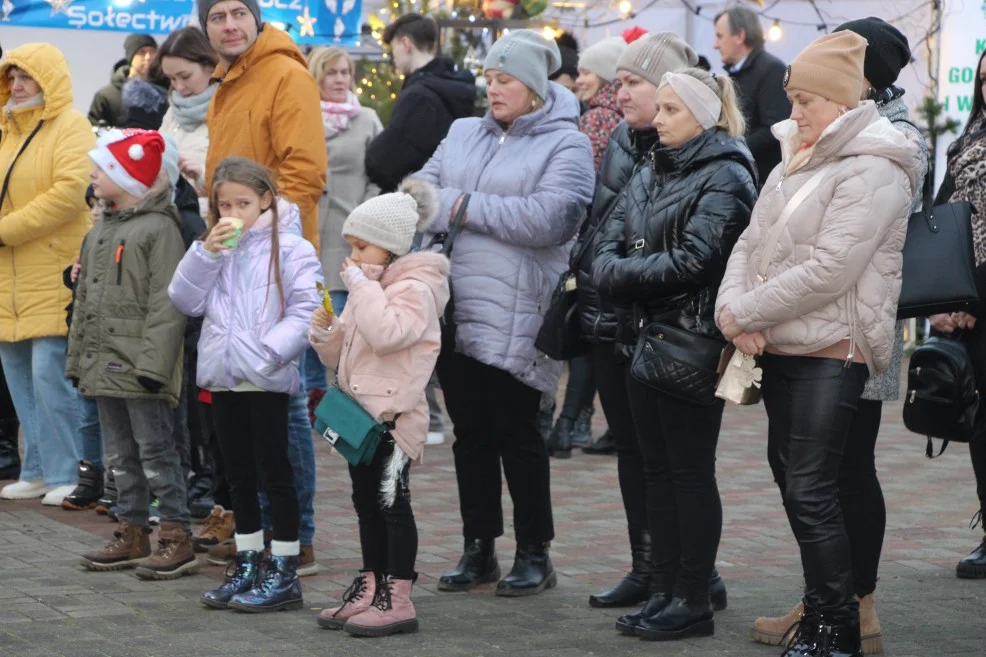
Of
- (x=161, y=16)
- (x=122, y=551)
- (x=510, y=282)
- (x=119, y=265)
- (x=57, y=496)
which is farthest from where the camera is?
(x=161, y=16)

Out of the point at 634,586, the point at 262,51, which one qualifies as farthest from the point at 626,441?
the point at 262,51

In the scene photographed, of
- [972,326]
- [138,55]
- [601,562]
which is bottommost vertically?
[601,562]

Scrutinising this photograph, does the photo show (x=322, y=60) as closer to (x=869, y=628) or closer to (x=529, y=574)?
(x=529, y=574)

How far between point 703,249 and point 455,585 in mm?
1792

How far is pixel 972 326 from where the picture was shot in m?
5.93

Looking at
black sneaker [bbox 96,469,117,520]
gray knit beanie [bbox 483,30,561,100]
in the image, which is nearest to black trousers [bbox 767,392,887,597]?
gray knit beanie [bbox 483,30,561,100]

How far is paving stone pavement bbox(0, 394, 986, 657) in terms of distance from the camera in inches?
205

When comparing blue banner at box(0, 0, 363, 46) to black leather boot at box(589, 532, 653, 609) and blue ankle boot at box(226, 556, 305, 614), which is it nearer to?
blue ankle boot at box(226, 556, 305, 614)

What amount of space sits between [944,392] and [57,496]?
4.43 metres

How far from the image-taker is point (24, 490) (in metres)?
8.06

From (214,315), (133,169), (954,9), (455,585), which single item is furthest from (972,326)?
(954,9)

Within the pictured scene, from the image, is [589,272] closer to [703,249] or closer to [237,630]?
[703,249]

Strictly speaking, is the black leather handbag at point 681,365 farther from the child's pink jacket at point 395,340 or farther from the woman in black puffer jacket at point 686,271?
the child's pink jacket at point 395,340

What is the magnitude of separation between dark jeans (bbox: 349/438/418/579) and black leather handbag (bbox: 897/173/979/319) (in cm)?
183
